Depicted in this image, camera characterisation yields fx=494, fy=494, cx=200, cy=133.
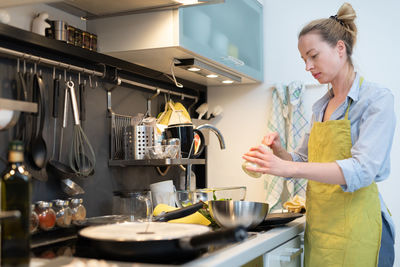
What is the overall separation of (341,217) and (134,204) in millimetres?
713

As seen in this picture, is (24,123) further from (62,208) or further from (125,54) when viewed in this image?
(125,54)

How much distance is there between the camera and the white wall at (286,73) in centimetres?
234

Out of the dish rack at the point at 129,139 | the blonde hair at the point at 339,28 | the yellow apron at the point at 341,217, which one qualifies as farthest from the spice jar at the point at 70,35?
the yellow apron at the point at 341,217

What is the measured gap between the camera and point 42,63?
1.57 meters

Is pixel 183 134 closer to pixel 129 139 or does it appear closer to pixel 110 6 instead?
pixel 129 139

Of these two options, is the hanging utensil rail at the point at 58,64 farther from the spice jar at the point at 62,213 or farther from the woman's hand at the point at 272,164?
the woman's hand at the point at 272,164

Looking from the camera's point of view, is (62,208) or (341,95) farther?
(341,95)

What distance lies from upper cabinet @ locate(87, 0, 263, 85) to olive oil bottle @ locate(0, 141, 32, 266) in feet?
2.71

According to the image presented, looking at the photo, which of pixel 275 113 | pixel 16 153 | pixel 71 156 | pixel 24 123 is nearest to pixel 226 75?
pixel 275 113

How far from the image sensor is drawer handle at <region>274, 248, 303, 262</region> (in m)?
1.55

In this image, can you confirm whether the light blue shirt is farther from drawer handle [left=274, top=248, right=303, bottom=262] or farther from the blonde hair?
drawer handle [left=274, top=248, right=303, bottom=262]

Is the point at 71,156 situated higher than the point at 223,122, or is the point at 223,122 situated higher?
the point at 223,122

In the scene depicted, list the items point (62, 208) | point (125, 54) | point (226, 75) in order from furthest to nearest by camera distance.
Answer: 1. point (226, 75)
2. point (125, 54)
3. point (62, 208)

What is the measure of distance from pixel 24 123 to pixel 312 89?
149 centimetres
